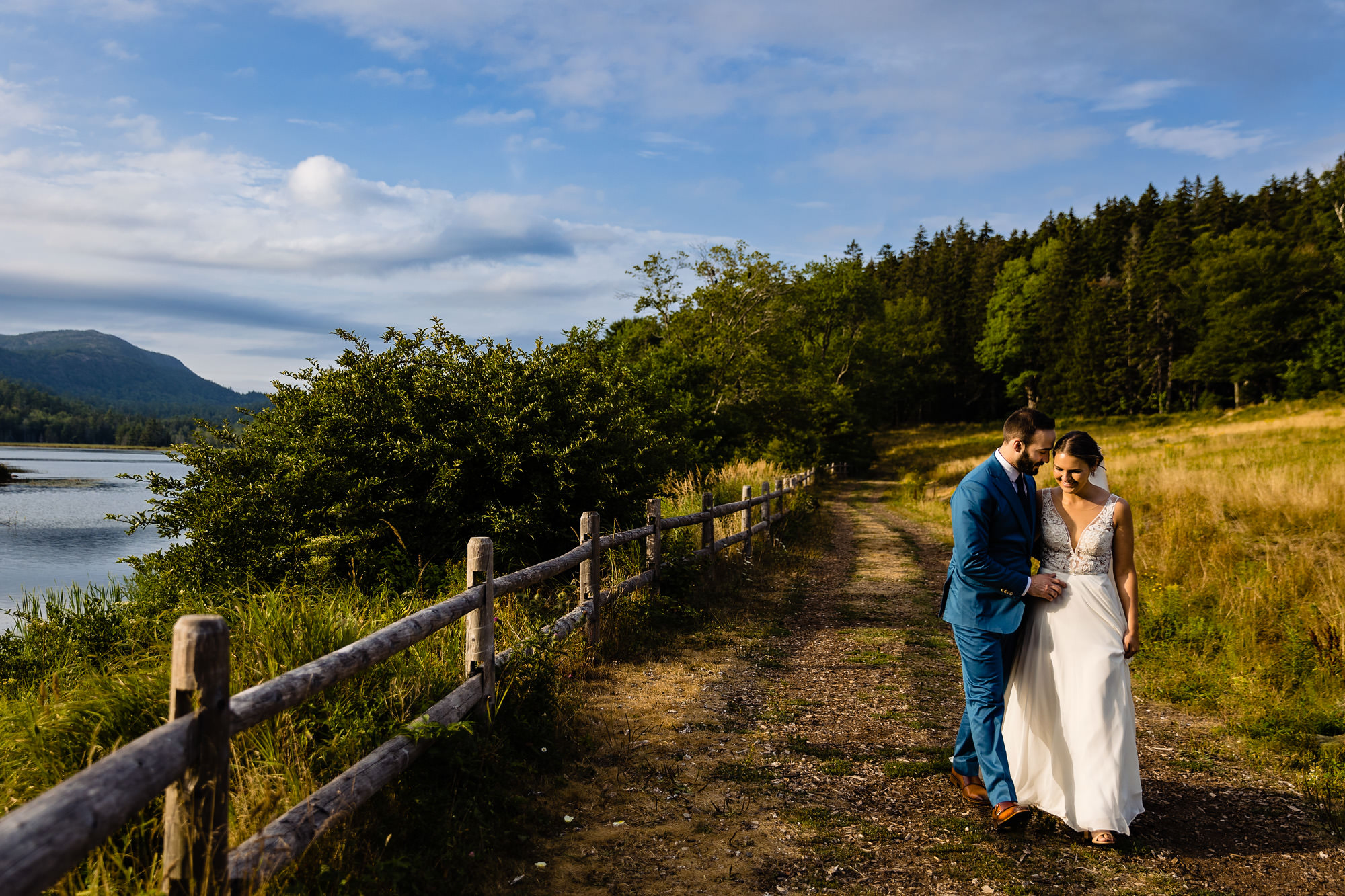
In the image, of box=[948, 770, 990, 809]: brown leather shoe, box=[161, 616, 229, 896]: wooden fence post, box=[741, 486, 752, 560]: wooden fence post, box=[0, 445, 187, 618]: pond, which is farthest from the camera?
box=[0, 445, 187, 618]: pond

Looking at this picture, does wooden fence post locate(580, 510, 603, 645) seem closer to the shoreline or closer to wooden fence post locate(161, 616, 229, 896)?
wooden fence post locate(161, 616, 229, 896)

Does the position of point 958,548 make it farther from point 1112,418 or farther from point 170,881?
point 1112,418

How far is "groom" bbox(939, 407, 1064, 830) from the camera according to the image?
3.86 metres

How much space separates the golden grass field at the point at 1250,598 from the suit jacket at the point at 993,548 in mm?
2535

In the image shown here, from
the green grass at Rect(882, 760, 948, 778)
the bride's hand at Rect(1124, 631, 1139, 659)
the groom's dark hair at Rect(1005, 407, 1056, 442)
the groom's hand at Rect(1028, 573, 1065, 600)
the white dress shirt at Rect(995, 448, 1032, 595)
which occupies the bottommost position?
the green grass at Rect(882, 760, 948, 778)

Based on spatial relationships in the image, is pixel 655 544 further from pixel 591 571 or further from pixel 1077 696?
pixel 1077 696

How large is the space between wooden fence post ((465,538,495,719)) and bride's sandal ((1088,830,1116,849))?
3223 mm

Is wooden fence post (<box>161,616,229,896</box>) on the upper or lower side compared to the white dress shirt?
lower

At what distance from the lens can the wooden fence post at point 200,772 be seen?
2271mm

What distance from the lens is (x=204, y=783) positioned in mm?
2334

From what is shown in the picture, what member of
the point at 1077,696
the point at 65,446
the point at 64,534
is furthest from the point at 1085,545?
the point at 65,446

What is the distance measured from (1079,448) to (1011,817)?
6.14ft

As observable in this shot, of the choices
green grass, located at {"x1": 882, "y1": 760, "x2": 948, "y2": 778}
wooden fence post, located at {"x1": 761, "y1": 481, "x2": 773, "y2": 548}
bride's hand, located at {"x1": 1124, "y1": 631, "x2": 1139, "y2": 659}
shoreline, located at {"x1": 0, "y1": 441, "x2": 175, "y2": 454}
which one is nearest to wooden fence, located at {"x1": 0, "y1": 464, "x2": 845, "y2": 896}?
green grass, located at {"x1": 882, "y1": 760, "x2": 948, "y2": 778}

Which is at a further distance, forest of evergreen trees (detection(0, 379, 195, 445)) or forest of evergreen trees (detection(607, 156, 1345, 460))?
forest of evergreen trees (detection(0, 379, 195, 445))
